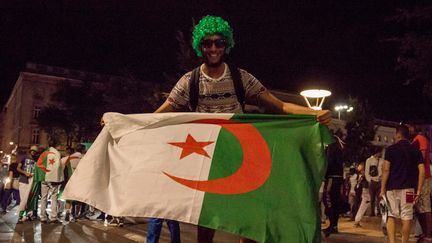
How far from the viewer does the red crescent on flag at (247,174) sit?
3312 millimetres

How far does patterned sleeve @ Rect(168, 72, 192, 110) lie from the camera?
3.79 meters

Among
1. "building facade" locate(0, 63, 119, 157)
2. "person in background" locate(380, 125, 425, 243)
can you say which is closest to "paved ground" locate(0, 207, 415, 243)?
"person in background" locate(380, 125, 425, 243)

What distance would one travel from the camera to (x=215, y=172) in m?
3.42

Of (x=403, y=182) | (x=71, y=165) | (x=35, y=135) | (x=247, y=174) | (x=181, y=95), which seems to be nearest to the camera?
(x=247, y=174)

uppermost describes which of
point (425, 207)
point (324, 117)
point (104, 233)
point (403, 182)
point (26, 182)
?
point (324, 117)

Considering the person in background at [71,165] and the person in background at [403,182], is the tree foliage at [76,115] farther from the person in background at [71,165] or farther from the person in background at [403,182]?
the person in background at [403,182]

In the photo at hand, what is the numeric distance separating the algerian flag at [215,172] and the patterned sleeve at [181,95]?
0.23 m

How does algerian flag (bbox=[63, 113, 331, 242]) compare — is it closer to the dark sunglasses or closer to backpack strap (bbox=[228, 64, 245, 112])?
backpack strap (bbox=[228, 64, 245, 112])

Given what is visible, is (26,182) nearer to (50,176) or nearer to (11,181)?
(50,176)

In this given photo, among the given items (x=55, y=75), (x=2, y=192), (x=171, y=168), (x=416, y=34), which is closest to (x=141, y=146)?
(x=171, y=168)

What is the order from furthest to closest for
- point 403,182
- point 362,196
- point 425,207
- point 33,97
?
point 33,97 → point 362,196 → point 425,207 → point 403,182

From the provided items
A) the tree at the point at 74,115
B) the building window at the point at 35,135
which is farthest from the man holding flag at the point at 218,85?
the building window at the point at 35,135

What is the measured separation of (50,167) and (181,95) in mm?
8542

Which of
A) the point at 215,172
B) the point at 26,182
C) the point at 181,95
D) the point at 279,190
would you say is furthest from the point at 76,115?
the point at 279,190
